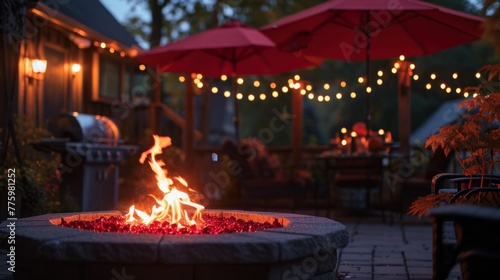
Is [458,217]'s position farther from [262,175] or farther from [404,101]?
[404,101]

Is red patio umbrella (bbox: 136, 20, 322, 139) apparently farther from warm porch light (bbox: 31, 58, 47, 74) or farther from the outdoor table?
the outdoor table

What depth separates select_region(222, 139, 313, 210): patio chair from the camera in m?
9.23

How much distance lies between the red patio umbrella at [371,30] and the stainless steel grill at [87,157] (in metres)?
2.79

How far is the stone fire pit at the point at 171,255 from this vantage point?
10.8 ft

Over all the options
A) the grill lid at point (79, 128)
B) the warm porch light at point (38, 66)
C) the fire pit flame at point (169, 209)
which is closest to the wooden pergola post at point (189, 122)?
the grill lid at point (79, 128)

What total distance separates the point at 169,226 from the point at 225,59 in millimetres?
6400

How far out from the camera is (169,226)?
4.26 metres

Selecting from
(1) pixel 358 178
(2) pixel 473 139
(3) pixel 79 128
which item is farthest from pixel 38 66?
(2) pixel 473 139

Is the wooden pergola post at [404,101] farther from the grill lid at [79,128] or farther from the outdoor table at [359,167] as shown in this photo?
the grill lid at [79,128]

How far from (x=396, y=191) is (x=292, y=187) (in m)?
1.67

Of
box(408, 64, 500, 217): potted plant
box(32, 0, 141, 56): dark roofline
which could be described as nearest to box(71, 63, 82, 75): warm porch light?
box(32, 0, 141, 56): dark roofline

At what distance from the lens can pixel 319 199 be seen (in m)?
11.1

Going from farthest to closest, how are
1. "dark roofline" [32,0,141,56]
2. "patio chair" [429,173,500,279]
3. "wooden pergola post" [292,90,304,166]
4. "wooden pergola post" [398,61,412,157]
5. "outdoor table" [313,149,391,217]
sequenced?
"wooden pergola post" [292,90,304,166] < "wooden pergola post" [398,61,412,157] < "outdoor table" [313,149,391,217] < "dark roofline" [32,0,141,56] < "patio chair" [429,173,500,279]

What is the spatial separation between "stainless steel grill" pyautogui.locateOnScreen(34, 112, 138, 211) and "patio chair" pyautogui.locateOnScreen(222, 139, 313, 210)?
1.68 meters
